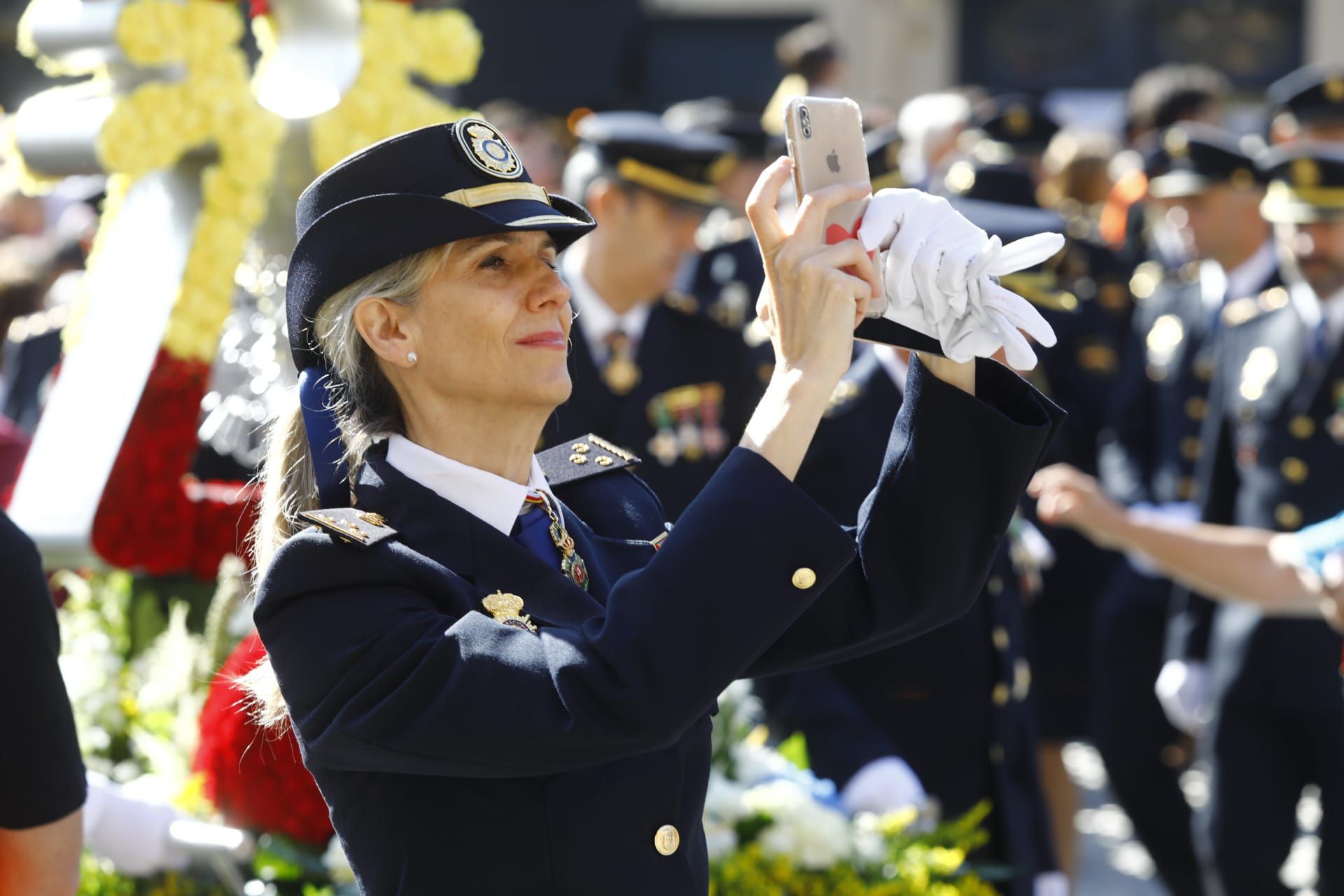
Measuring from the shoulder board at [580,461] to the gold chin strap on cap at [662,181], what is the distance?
2.58m

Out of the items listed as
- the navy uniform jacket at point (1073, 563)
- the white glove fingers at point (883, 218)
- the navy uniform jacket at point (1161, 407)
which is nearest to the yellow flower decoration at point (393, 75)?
the white glove fingers at point (883, 218)

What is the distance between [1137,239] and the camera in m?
Answer: 7.71

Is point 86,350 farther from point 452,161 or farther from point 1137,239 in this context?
point 1137,239

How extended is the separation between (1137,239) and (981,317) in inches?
242

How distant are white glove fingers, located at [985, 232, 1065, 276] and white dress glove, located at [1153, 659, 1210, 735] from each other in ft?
11.5

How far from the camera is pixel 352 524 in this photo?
184cm

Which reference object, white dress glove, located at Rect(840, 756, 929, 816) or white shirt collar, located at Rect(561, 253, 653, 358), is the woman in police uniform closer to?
white dress glove, located at Rect(840, 756, 929, 816)

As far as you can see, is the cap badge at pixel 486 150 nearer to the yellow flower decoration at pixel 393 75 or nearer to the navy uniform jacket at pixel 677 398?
the yellow flower decoration at pixel 393 75

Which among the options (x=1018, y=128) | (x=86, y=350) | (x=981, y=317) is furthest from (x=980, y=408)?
(x=1018, y=128)

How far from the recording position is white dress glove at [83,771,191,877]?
2.74 m

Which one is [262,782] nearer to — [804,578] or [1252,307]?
[804,578]

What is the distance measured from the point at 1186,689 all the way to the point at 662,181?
6.78ft

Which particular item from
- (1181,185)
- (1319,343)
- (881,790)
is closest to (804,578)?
(881,790)

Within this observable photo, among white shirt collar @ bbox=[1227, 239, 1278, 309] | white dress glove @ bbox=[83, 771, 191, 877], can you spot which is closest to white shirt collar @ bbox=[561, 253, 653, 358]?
white dress glove @ bbox=[83, 771, 191, 877]
